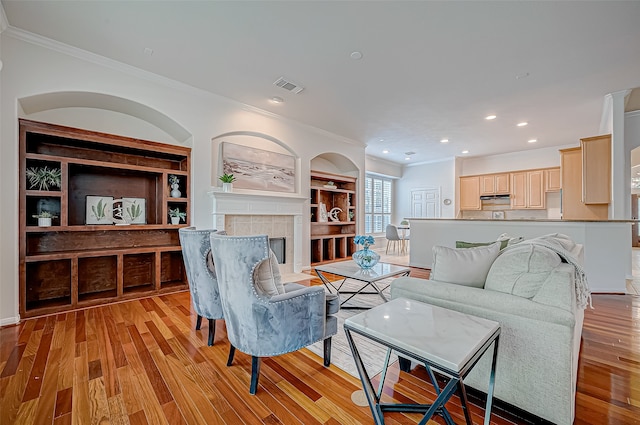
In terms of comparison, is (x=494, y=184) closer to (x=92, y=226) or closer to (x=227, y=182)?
(x=227, y=182)

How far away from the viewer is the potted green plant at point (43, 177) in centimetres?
310

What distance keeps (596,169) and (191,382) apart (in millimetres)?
6278

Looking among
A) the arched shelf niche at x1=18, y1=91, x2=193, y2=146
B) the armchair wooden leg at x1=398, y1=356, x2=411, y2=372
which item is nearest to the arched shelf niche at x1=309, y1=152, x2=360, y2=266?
the arched shelf niche at x1=18, y1=91, x2=193, y2=146

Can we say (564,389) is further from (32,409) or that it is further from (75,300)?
(75,300)

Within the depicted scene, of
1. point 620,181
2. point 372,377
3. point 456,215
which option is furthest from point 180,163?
point 456,215

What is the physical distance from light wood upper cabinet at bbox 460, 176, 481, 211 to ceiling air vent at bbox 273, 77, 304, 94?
663 cm

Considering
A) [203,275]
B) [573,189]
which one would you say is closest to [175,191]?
[203,275]

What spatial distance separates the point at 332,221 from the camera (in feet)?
22.1

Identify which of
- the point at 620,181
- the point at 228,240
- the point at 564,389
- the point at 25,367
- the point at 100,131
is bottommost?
the point at 25,367

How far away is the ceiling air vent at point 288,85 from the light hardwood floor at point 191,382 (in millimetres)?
3167

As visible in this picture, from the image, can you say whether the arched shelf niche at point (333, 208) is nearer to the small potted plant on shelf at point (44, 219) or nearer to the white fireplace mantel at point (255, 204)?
the white fireplace mantel at point (255, 204)

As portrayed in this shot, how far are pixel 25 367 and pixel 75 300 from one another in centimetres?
136

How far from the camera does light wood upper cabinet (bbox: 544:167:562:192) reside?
6973 millimetres

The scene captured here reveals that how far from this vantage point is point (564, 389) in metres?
1.34
